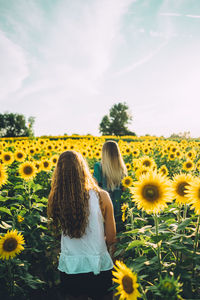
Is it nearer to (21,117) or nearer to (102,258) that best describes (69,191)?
(102,258)

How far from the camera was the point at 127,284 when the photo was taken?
Result: 5.24 ft

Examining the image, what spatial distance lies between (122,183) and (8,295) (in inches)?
114

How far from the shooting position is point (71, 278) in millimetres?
2379

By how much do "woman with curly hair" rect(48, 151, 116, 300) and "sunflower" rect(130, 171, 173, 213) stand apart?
0.47m

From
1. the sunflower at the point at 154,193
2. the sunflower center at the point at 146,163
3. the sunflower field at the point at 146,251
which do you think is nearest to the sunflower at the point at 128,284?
the sunflower field at the point at 146,251

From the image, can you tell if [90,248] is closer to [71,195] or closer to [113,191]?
[71,195]

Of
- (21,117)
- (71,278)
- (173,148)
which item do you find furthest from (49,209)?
(21,117)

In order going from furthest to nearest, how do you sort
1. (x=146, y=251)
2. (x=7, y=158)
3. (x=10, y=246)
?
1. (x=7, y=158)
2. (x=10, y=246)
3. (x=146, y=251)

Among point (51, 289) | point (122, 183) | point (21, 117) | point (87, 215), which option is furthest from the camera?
point (21, 117)

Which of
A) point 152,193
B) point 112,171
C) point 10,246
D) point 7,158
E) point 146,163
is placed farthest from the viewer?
point 7,158

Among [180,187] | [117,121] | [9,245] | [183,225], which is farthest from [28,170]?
[117,121]

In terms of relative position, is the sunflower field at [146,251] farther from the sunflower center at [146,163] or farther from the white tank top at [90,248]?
the white tank top at [90,248]

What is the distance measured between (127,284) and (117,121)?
7806cm

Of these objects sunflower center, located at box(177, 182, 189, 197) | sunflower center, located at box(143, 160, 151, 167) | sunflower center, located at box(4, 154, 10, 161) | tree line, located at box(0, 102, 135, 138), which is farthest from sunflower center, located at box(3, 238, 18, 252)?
tree line, located at box(0, 102, 135, 138)
